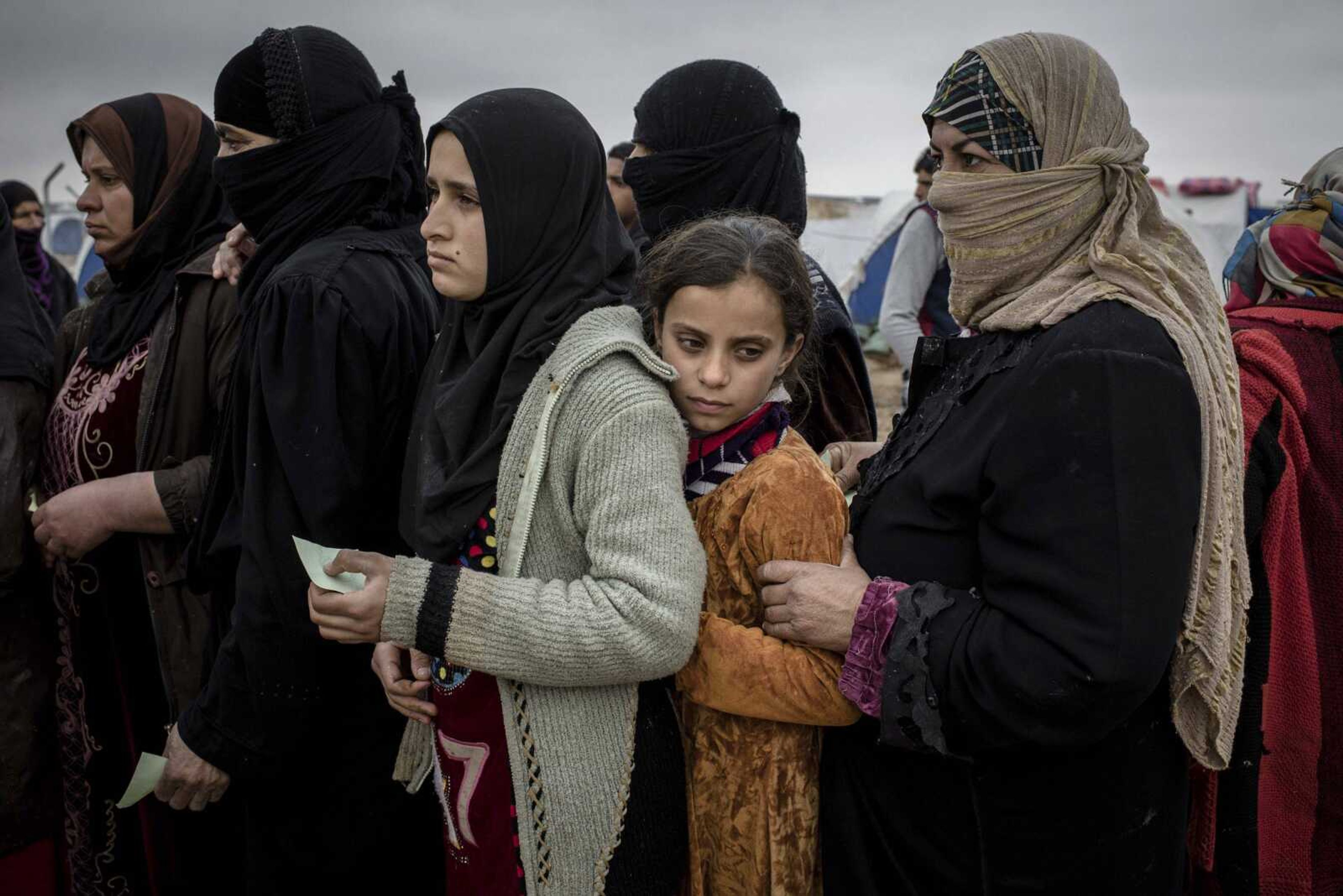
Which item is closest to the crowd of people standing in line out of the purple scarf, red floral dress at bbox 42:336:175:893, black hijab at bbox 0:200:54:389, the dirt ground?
red floral dress at bbox 42:336:175:893

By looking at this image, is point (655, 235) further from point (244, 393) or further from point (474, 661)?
point (474, 661)

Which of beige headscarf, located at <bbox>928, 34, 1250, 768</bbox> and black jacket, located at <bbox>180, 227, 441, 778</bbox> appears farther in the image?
black jacket, located at <bbox>180, 227, 441, 778</bbox>

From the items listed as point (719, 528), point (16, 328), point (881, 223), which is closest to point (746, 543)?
point (719, 528)

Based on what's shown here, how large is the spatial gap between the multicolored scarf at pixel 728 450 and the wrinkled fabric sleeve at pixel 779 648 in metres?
0.13

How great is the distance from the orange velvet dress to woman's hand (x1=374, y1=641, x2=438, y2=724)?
1.61ft

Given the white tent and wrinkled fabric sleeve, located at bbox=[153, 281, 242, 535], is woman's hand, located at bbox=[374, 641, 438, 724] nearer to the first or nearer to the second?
wrinkled fabric sleeve, located at bbox=[153, 281, 242, 535]

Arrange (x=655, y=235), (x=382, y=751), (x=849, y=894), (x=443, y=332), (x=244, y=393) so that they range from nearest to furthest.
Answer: (x=849, y=894) < (x=443, y=332) < (x=244, y=393) < (x=382, y=751) < (x=655, y=235)

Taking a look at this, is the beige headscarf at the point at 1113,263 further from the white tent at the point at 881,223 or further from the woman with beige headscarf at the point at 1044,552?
the white tent at the point at 881,223

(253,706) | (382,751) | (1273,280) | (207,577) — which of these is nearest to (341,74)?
(207,577)

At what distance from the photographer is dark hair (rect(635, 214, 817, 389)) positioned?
1.79 metres

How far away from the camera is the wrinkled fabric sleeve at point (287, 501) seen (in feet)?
6.56

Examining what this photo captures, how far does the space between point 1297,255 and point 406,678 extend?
237cm

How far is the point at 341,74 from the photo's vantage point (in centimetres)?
240

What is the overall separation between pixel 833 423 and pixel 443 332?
1.20m
